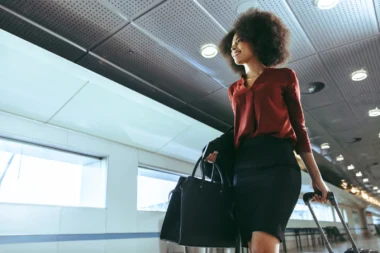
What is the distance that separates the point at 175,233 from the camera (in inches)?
43.8

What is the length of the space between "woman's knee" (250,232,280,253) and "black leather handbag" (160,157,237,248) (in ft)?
0.50

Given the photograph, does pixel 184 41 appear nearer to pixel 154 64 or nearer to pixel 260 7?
pixel 154 64

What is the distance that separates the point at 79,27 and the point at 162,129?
1.88 meters

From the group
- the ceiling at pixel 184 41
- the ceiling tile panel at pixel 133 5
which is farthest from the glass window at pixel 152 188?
the ceiling tile panel at pixel 133 5

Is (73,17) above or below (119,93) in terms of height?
above

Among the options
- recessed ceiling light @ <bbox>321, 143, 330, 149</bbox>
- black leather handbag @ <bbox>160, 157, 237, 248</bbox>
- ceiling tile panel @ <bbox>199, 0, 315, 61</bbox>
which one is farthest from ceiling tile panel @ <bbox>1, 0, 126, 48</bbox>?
recessed ceiling light @ <bbox>321, 143, 330, 149</bbox>

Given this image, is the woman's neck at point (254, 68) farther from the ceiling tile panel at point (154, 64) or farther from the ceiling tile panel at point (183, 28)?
the ceiling tile panel at point (154, 64)

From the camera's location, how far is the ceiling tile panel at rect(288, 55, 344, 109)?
3.74 meters

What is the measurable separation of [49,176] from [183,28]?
2390mm

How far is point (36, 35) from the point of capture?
2975mm

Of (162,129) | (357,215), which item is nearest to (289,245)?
(162,129)

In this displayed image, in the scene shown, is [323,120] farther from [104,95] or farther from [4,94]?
[4,94]

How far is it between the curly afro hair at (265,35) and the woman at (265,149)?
0.04ft

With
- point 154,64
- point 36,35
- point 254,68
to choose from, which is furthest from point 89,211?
point 254,68
